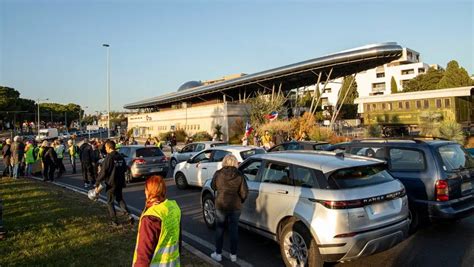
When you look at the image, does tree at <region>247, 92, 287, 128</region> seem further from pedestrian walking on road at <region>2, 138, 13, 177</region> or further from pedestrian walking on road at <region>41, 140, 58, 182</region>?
pedestrian walking on road at <region>2, 138, 13, 177</region>

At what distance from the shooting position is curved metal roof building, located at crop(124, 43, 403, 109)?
115 feet

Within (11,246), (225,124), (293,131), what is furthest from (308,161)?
(225,124)

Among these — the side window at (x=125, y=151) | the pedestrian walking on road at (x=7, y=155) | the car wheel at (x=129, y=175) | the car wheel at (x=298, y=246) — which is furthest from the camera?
the pedestrian walking on road at (x=7, y=155)

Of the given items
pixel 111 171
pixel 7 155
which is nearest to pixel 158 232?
pixel 111 171

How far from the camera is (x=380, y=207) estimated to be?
16.2 feet

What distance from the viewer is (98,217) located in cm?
825

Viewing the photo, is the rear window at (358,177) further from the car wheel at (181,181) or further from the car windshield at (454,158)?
the car wheel at (181,181)

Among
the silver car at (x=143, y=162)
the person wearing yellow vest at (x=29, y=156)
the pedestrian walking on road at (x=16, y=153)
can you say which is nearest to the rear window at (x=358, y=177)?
the silver car at (x=143, y=162)

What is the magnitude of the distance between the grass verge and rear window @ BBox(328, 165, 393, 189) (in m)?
2.26

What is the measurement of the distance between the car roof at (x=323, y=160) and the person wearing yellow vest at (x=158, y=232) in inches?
96.2

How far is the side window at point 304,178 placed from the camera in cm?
511

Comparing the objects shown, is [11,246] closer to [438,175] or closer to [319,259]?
[319,259]

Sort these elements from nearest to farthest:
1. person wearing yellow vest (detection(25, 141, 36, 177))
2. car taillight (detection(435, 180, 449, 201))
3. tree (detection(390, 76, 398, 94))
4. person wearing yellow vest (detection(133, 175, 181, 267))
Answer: person wearing yellow vest (detection(133, 175, 181, 267)) → car taillight (detection(435, 180, 449, 201)) → person wearing yellow vest (detection(25, 141, 36, 177)) → tree (detection(390, 76, 398, 94))

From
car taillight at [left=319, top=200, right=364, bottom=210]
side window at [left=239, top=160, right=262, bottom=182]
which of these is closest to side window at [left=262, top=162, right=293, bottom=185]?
side window at [left=239, top=160, right=262, bottom=182]
